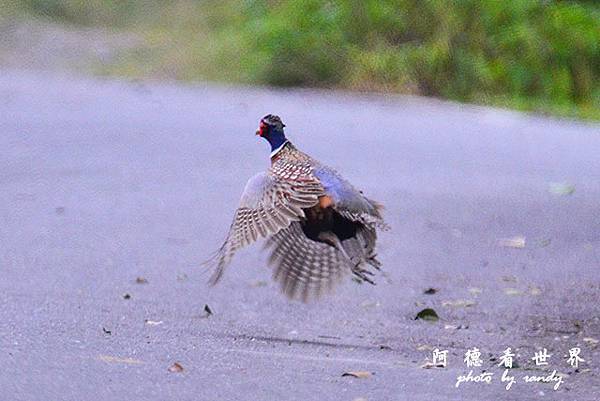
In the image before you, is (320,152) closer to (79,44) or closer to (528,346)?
(528,346)

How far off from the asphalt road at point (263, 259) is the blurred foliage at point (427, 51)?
2.60 metres

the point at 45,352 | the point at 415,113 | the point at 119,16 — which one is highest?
the point at 119,16

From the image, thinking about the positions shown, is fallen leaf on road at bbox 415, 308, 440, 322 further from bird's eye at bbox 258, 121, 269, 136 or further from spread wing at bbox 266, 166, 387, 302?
bird's eye at bbox 258, 121, 269, 136

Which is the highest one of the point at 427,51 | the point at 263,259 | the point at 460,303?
the point at 427,51

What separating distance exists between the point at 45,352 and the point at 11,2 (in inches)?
797

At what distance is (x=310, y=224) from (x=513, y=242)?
2954 millimetres

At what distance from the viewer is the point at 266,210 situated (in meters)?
6.66

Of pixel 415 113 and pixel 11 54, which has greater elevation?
pixel 11 54

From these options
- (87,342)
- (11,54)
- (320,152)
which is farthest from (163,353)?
(11,54)

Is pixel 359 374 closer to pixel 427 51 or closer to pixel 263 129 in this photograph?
pixel 263 129

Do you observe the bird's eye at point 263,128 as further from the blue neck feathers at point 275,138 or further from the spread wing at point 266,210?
the spread wing at point 266,210

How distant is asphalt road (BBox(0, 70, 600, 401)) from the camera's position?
230 inches

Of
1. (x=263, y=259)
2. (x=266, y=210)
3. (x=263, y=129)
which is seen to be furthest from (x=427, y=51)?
(x=266, y=210)

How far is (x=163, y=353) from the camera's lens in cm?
609
